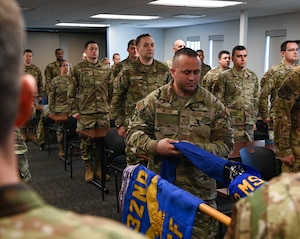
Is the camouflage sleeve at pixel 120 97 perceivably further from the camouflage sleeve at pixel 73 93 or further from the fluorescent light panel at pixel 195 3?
the fluorescent light panel at pixel 195 3

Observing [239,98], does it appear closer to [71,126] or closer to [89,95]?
[89,95]

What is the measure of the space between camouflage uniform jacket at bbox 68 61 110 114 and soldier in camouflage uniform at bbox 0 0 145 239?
4.63 meters

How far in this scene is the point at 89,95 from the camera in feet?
16.9

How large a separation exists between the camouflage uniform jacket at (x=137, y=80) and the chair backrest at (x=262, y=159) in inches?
56.0

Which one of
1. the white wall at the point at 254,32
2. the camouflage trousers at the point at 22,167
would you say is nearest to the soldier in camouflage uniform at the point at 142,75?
the camouflage trousers at the point at 22,167

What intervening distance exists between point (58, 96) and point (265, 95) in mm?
3435

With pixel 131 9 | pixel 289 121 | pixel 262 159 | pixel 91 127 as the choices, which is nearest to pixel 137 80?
pixel 91 127

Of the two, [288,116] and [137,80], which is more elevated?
[137,80]

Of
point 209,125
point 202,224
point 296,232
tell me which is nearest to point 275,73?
point 209,125

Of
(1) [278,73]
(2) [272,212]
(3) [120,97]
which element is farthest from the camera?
(1) [278,73]

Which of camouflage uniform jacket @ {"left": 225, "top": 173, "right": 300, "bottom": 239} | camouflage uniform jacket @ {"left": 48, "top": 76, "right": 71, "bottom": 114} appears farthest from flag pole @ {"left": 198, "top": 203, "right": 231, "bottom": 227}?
camouflage uniform jacket @ {"left": 48, "top": 76, "right": 71, "bottom": 114}

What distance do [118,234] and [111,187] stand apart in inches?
177

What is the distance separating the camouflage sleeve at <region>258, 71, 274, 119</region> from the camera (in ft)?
17.4

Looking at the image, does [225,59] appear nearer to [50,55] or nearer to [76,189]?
[76,189]
